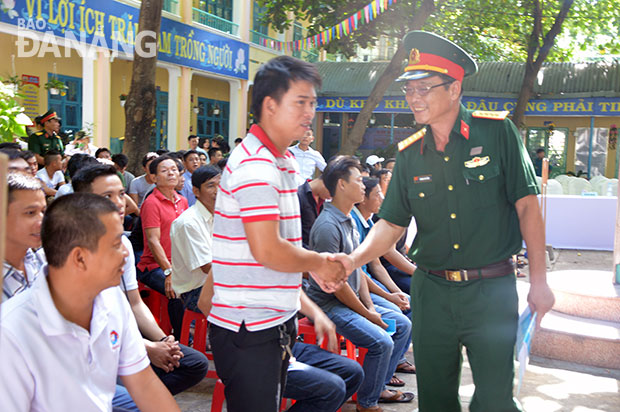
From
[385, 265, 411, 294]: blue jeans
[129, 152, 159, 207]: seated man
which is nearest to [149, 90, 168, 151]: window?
[129, 152, 159, 207]: seated man

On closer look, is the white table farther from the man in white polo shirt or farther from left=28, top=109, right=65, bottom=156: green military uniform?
left=28, top=109, right=65, bottom=156: green military uniform

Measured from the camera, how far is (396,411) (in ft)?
13.0

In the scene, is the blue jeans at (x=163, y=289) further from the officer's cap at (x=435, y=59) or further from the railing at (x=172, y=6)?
the railing at (x=172, y=6)

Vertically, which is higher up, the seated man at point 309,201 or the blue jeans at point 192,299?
the seated man at point 309,201

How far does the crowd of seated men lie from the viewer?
182cm

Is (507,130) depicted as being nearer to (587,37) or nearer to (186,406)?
(186,406)

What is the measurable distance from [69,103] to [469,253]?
532 inches

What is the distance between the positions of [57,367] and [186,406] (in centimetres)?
214

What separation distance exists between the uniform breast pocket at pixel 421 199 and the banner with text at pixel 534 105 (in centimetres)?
1456

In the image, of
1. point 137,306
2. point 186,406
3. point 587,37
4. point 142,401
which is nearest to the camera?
point 142,401

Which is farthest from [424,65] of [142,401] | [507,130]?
[142,401]

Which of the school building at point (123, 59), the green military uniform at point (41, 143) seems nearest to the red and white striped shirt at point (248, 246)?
the green military uniform at point (41, 143)

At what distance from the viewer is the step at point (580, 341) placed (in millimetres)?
4906

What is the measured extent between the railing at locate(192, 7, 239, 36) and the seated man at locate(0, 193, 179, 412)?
51.8ft
